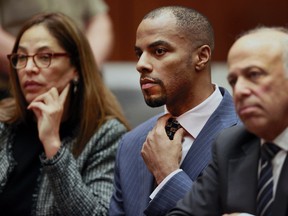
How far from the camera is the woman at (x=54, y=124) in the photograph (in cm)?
217

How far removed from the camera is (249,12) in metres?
4.25

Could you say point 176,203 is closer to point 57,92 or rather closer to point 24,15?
point 57,92

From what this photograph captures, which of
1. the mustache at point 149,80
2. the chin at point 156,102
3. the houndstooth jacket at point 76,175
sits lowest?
the houndstooth jacket at point 76,175

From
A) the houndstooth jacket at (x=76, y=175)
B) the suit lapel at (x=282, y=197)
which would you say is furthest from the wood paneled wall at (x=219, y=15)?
the suit lapel at (x=282, y=197)

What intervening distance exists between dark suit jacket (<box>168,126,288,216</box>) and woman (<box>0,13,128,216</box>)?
63cm

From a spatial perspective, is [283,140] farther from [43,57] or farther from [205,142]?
[43,57]

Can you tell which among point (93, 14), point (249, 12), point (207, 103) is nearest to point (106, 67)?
point (249, 12)

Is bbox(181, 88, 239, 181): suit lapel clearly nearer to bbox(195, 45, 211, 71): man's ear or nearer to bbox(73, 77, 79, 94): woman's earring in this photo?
bbox(195, 45, 211, 71): man's ear

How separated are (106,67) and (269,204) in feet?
9.99

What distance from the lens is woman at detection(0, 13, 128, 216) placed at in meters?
2.17

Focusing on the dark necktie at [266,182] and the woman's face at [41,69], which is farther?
the woman's face at [41,69]

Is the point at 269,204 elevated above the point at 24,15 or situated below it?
below

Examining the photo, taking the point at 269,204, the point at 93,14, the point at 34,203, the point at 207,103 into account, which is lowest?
the point at 34,203

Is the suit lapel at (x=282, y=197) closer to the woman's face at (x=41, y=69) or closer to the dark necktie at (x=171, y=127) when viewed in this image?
the dark necktie at (x=171, y=127)
